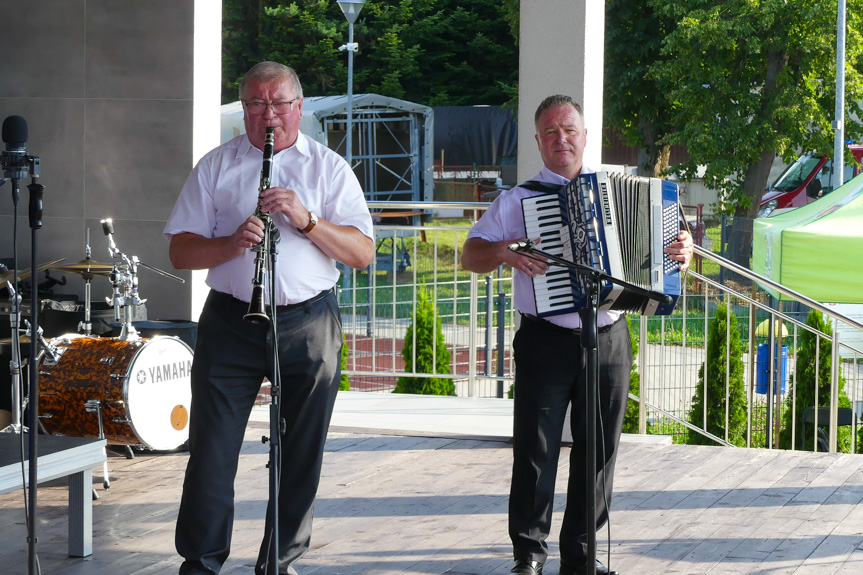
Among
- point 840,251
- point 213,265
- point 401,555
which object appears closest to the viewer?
point 213,265

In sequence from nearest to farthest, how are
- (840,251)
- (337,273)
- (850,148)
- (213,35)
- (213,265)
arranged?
(213,265) → (337,273) → (213,35) → (840,251) → (850,148)

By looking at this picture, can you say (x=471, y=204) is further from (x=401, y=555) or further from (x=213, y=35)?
(x=401, y=555)

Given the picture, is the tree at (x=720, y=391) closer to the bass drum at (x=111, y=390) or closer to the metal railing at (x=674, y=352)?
the metal railing at (x=674, y=352)

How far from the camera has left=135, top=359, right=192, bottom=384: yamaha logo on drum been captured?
475cm

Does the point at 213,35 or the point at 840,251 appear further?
the point at 840,251

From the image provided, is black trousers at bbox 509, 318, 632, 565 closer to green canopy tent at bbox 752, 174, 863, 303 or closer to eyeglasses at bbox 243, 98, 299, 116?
eyeglasses at bbox 243, 98, 299, 116

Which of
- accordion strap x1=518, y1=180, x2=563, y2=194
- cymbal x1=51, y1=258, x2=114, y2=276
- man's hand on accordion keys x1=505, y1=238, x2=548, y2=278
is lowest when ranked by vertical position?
cymbal x1=51, y1=258, x2=114, y2=276

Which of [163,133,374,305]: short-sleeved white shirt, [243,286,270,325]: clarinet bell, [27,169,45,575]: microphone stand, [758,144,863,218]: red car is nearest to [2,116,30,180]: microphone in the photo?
[27,169,45,575]: microphone stand

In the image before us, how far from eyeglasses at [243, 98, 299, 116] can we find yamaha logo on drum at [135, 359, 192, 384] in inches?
80.6

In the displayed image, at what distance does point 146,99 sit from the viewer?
5.86 meters

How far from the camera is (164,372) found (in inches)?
193

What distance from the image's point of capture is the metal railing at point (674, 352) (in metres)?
6.16

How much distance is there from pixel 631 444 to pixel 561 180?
258 centimetres

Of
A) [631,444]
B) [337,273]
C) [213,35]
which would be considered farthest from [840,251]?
[337,273]
